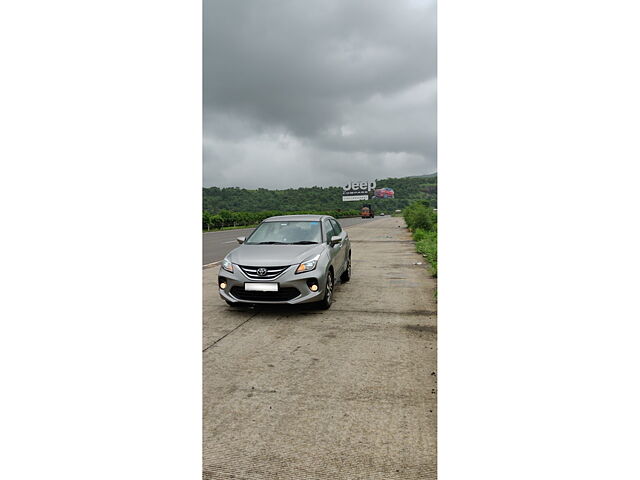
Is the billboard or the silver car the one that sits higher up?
the billboard

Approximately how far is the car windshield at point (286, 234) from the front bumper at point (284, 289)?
2.93 feet

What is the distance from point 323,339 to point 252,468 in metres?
2.19

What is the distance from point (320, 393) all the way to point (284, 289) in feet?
7.31

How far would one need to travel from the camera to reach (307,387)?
3.10 meters

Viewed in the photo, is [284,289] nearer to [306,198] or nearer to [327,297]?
[327,297]

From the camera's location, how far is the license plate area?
5.09m

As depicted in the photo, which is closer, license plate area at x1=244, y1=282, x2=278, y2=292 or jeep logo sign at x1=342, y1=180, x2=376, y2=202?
license plate area at x1=244, y1=282, x2=278, y2=292

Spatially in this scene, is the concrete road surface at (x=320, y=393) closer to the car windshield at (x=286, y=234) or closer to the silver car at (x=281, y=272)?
the silver car at (x=281, y=272)

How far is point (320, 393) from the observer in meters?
2.99

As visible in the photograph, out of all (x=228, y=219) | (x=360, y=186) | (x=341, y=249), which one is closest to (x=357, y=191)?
(x=360, y=186)

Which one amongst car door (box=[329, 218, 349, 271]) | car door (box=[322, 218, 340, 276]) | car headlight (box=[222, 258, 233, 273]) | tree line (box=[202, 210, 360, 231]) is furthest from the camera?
tree line (box=[202, 210, 360, 231])

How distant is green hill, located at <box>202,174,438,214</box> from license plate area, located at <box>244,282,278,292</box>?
117 cm

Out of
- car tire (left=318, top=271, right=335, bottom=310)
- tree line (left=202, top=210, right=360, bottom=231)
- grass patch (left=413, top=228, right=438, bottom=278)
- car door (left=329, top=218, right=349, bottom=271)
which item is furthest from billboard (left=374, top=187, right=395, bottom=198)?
car tire (left=318, top=271, right=335, bottom=310)

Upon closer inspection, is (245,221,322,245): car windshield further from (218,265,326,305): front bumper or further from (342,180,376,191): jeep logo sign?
(342,180,376,191): jeep logo sign
